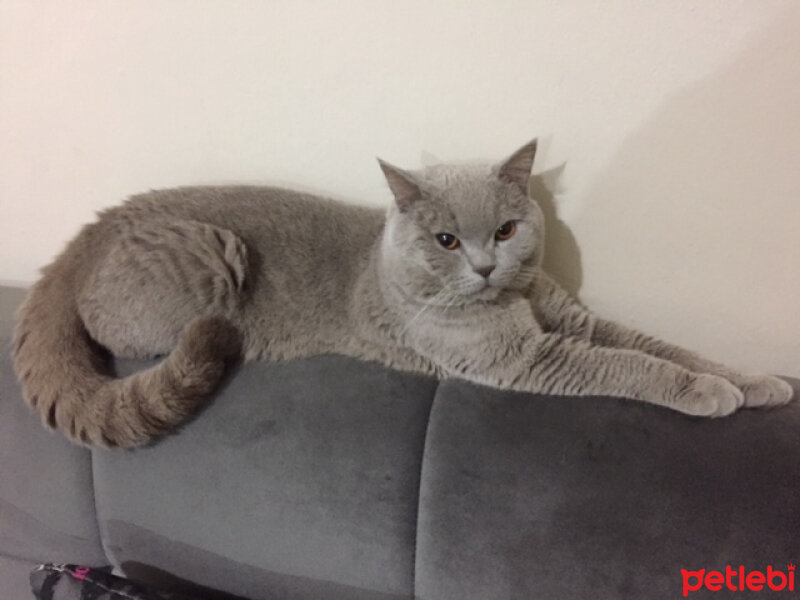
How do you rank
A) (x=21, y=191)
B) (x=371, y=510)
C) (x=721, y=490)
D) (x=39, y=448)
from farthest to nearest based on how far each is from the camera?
(x=21, y=191), (x=39, y=448), (x=371, y=510), (x=721, y=490)

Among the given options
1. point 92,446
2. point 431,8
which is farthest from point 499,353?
point 92,446

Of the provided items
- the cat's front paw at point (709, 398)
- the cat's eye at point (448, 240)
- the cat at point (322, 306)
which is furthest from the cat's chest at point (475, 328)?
the cat's front paw at point (709, 398)

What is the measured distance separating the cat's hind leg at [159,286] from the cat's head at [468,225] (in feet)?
0.97

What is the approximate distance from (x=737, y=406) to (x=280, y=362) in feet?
2.22

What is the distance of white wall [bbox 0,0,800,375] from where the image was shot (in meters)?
0.86

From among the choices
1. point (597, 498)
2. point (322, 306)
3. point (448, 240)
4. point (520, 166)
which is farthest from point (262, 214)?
point (597, 498)

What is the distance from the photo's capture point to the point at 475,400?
903 millimetres

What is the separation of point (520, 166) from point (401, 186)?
177 millimetres

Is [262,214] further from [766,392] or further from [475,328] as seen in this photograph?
[766,392]

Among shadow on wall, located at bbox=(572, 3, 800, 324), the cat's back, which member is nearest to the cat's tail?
the cat's back

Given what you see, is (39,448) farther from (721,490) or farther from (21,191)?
(721,490)

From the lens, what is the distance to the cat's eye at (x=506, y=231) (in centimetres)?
93

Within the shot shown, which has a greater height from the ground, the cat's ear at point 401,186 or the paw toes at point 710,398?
the cat's ear at point 401,186

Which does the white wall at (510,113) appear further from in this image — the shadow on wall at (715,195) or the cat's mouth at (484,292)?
the cat's mouth at (484,292)
